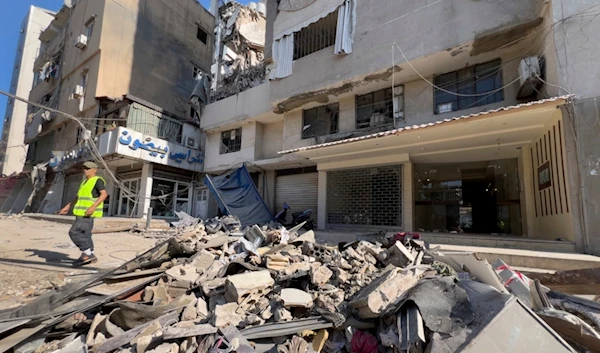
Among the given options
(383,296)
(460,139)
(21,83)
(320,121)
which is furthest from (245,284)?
(21,83)

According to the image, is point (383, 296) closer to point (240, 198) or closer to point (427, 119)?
point (427, 119)

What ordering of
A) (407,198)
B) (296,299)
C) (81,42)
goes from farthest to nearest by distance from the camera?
(81,42)
(407,198)
(296,299)

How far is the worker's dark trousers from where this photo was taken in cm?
461

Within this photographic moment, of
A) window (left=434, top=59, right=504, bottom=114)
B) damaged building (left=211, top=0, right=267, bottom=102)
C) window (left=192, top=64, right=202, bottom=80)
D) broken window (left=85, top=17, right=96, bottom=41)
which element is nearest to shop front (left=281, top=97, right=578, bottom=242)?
window (left=434, top=59, right=504, bottom=114)

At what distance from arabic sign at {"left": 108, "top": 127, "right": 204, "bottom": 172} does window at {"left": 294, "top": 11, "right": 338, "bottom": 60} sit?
798cm

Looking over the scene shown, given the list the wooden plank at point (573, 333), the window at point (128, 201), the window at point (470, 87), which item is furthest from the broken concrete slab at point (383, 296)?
the window at point (128, 201)

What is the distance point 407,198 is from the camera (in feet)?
28.6

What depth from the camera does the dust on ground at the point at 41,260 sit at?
3566 millimetres

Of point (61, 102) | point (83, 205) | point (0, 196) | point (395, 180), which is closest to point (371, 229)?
point (395, 180)

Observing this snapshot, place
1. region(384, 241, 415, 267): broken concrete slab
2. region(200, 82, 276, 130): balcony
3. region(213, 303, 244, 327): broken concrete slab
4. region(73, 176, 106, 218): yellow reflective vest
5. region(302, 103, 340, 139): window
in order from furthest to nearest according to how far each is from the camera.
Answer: region(200, 82, 276, 130): balcony → region(302, 103, 340, 139): window → region(73, 176, 106, 218): yellow reflective vest → region(384, 241, 415, 267): broken concrete slab → region(213, 303, 244, 327): broken concrete slab

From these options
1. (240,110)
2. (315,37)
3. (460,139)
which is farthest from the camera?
(240,110)

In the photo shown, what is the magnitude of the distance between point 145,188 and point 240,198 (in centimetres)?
600

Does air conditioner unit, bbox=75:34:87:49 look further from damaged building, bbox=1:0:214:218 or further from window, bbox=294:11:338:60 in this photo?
window, bbox=294:11:338:60

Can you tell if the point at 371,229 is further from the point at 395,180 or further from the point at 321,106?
the point at 321,106
